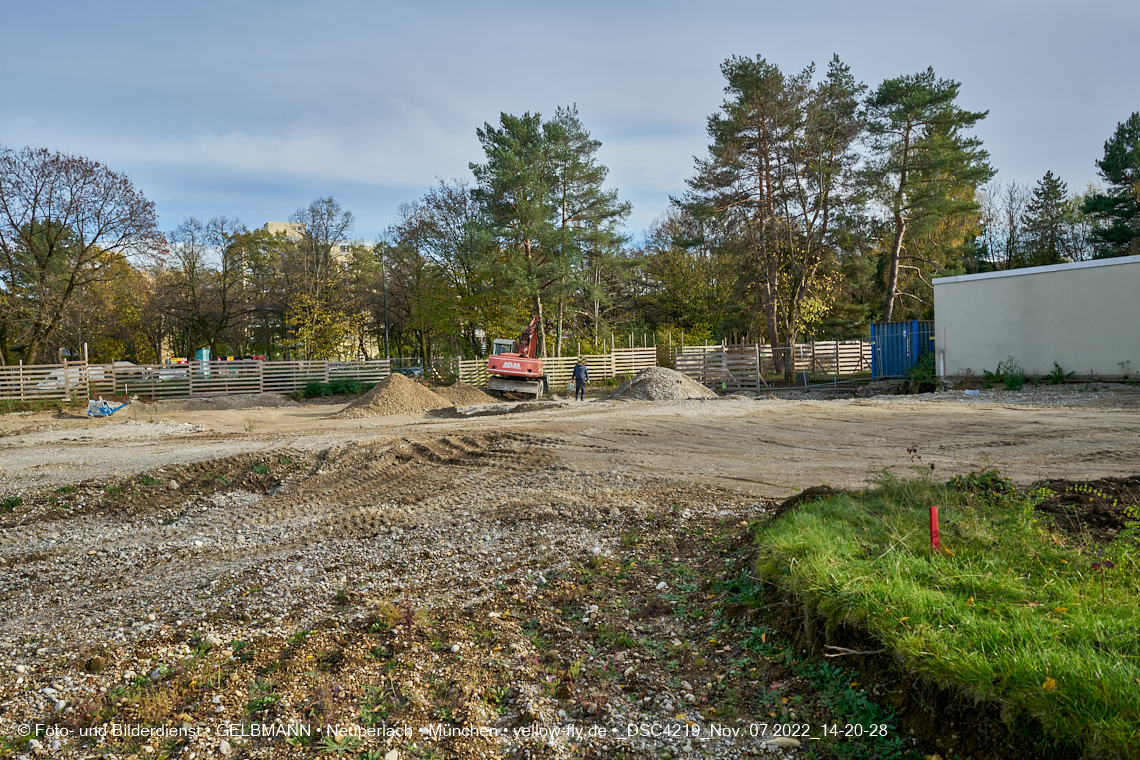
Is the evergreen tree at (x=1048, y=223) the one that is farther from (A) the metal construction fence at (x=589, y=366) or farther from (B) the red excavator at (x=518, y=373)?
(B) the red excavator at (x=518, y=373)

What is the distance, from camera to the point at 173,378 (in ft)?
93.9

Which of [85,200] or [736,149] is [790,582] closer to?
[736,149]

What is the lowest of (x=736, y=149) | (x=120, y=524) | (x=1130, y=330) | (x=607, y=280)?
(x=120, y=524)

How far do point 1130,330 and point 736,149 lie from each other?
15.4m

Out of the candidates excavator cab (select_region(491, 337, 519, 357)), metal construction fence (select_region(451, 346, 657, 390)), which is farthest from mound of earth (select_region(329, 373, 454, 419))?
metal construction fence (select_region(451, 346, 657, 390))

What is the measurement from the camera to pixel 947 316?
73.0 ft

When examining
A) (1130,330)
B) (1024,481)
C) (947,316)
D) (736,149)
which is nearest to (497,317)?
(736,149)

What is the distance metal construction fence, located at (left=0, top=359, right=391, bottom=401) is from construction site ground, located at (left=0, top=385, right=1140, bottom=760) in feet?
52.6

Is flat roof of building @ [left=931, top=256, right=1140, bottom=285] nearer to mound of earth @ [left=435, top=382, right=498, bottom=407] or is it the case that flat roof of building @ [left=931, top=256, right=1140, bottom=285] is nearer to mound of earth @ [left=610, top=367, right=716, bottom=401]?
mound of earth @ [left=610, top=367, right=716, bottom=401]

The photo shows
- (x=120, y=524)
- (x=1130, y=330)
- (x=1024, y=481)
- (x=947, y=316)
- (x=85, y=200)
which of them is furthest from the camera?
(x=85, y=200)

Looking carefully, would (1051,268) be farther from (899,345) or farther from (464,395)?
(464,395)

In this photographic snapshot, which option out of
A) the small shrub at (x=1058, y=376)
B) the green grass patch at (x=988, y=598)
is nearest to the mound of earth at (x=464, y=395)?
the small shrub at (x=1058, y=376)

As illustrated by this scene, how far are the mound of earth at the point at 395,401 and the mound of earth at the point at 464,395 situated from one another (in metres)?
0.94

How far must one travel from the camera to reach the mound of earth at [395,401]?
2116 centimetres
